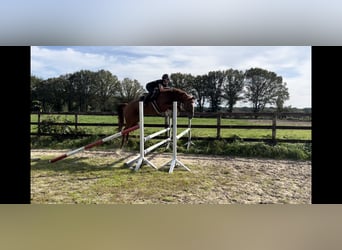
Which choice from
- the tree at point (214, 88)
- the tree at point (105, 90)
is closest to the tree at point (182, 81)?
the tree at point (214, 88)

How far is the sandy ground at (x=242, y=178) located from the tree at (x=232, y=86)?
23.8 inches

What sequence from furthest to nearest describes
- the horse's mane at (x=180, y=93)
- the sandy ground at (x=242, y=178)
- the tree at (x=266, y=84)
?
the horse's mane at (x=180, y=93), the tree at (x=266, y=84), the sandy ground at (x=242, y=178)

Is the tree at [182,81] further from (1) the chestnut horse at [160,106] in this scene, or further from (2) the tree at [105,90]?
(2) the tree at [105,90]

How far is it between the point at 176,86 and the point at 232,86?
0.55m

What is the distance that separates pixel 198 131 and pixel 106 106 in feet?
3.26

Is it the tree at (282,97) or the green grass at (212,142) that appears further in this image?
the green grass at (212,142)

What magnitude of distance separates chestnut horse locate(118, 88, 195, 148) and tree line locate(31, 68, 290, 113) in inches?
2.3

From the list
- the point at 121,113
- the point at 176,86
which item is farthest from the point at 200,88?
the point at 121,113

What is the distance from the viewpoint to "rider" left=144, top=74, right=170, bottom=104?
251cm

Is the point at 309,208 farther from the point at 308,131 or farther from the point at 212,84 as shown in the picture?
the point at 212,84

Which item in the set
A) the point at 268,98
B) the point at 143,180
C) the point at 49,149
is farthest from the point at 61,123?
the point at 268,98

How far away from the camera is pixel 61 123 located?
2.70 metres

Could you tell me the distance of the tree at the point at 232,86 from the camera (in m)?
2.51
